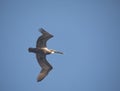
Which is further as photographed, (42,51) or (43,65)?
(43,65)

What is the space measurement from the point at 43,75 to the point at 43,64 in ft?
3.50

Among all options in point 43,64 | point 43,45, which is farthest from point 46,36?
point 43,64

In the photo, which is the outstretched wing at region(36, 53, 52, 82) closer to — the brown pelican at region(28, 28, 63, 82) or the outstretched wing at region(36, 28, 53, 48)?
the brown pelican at region(28, 28, 63, 82)

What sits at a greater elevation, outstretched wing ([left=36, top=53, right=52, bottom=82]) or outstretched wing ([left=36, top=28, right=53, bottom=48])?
outstretched wing ([left=36, top=28, right=53, bottom=48])

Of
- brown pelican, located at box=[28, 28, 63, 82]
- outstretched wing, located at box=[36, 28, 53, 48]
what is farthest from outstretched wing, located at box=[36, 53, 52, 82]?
outstretched wing, located at box=[36, 28, 53, 48]

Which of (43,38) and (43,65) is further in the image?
(43,65)

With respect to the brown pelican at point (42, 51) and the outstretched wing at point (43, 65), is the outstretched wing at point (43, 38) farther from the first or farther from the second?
the outstretched wing at point (43, 65)

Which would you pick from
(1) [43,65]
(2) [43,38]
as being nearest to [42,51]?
(2) [43,38]

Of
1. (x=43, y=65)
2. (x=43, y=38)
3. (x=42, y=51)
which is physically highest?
(x=43, y=38)

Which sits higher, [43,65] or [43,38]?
[43,38]

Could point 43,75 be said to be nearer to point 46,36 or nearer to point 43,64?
point 43,64

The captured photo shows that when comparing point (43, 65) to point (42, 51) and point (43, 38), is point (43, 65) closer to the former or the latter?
point (42, 51)

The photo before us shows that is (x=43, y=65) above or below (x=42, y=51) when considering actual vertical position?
below

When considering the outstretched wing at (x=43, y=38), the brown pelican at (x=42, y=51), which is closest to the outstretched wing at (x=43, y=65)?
the brown pelican at (x=42, y=51)
